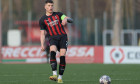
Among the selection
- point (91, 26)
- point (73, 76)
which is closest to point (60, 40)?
point (73, 76)

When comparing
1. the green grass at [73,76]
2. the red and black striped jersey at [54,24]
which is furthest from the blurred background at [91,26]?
the red and black striped jersey at [54,24]

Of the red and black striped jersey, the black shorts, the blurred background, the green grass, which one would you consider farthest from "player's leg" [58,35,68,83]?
the blurred background

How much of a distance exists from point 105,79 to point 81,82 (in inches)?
67.8

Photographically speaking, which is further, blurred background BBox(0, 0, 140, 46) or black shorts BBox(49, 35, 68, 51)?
blurred background BBox(0, 0, 140, 46)

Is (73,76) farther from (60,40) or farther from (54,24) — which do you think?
(54,24)

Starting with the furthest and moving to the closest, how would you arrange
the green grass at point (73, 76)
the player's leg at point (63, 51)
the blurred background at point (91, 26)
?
1. the blurred background at point (91, 26)
2. the green grass at point (73, 76)
3. the player's leg at point (63, 51)

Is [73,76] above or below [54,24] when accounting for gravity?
below

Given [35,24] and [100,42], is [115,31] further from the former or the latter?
[35,24]

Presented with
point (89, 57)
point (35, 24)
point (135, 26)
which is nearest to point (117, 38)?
point (135, 26)

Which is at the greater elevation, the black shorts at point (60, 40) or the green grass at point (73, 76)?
the black shorts at point (60, 40)

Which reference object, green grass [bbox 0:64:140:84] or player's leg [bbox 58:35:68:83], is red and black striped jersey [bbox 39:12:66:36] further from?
green grass [bbox 0:64:140:84]

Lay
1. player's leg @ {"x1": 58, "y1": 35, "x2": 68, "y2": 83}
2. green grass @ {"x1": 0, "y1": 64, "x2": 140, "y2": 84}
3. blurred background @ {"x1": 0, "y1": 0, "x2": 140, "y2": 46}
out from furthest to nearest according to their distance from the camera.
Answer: blurred background @ {"x1": 0, "y1": 0, "x2": 140, "y2": 46} → green grass @ {"x1": 0, "y1": 64, "x2": 140, "y2": 84} → player's leg @ {"x1": 58, "y1": 35, "x2": 68, "y2": 83}

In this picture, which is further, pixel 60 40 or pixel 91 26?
pixel 91 26

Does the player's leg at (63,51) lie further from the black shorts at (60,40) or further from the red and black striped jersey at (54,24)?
the red and black striped jersey at (54,24)
